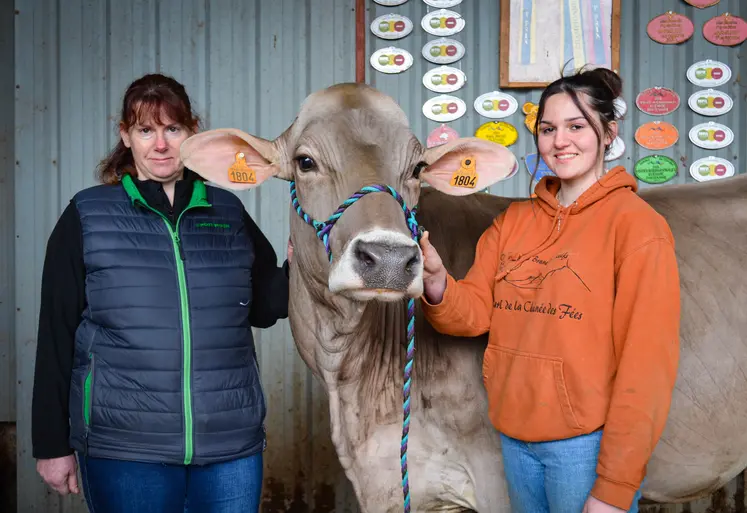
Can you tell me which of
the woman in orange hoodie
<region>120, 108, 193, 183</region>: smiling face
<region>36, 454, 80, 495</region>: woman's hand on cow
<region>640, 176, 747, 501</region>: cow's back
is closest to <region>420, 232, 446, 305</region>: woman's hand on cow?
the woman in orange hoodie

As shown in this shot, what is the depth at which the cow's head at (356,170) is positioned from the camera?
190cm

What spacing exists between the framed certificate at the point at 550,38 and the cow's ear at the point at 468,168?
2.23 metres

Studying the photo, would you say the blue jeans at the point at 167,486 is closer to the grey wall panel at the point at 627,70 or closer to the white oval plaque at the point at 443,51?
the grey wall panel at the point at 627,70

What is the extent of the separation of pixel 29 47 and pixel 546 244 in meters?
4.48

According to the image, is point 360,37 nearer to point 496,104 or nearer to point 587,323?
point 496,104

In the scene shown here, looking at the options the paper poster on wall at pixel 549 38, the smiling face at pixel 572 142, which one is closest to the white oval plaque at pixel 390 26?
the paper poster on wall at pixel 549 38

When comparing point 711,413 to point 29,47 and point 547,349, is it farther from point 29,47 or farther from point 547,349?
point 29,47

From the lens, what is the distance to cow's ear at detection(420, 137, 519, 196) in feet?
8.80

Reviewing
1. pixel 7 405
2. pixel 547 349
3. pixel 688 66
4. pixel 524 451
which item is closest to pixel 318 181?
pixel 547 349

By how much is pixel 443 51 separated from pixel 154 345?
335 centimetres

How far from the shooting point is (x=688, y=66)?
15.6 feet

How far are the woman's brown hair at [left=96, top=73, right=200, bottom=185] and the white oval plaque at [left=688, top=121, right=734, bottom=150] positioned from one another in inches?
148

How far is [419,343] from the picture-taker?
8.87ft

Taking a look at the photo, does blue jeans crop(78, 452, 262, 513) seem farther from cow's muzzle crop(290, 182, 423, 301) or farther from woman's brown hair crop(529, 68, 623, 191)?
woman's brown hair crop(529, 68, 623, 191)
